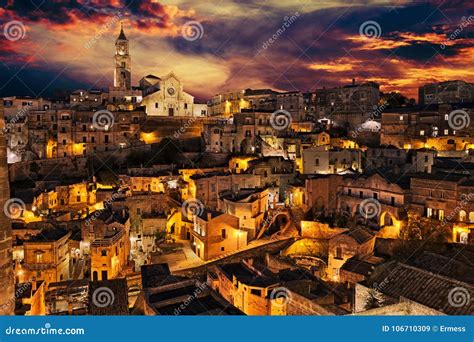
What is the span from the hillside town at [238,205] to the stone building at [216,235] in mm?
62

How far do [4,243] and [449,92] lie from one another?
101 feet

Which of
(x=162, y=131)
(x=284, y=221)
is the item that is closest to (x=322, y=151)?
(x=284, y=221)

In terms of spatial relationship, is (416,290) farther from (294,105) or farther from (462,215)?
(294,105)

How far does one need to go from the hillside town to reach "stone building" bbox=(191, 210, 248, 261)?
2.4 inches

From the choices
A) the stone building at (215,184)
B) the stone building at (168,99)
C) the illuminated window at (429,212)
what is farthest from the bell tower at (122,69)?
→ the illuminated window at (429,212)

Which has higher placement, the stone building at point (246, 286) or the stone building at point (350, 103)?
the stone building at point (350, 103)

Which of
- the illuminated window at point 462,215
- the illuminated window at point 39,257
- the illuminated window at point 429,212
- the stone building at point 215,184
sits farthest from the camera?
the stone building at point 215,184

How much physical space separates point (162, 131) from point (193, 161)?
509 centimetres

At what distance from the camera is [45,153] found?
26.4 metres

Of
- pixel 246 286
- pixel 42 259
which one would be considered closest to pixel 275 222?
pixel 246 286

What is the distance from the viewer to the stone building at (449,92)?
27.9 m

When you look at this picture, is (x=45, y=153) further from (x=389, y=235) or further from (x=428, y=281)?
(x=428, y=281)

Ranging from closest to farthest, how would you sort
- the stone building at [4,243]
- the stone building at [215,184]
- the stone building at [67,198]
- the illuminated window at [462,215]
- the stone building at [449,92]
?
the stone building at [4,243] < the illuminated window at [462,215] < the stone building at [67,198] < the stone building at [215,184] < the stone building at [449,92]

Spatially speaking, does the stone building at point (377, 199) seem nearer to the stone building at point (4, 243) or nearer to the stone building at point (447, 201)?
the stone building at point (447, 201)
